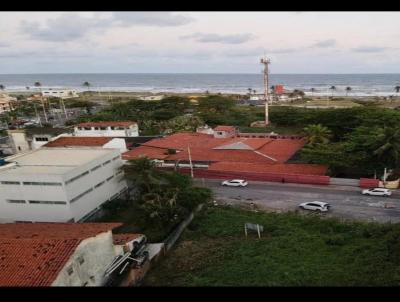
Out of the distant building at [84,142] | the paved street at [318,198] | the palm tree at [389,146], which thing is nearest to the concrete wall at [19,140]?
the distant building at [84,142]

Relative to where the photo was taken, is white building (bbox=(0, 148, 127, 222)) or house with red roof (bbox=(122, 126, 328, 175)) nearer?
white building (bbox=(0, 148, 127, 222))

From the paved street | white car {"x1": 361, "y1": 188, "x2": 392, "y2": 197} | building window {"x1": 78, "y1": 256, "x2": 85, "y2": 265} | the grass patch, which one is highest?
building window {"x1": 78, "y1": 256, "x2": 85, "y2": 265}

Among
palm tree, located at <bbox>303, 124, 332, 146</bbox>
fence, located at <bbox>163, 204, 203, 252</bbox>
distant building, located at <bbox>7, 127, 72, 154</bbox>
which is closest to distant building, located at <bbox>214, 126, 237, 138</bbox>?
palm tree, located at <bbox>303, 124, 332, 146</bbox>

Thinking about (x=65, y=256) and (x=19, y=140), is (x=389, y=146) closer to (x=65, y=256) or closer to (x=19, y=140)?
(x=65, y=256)

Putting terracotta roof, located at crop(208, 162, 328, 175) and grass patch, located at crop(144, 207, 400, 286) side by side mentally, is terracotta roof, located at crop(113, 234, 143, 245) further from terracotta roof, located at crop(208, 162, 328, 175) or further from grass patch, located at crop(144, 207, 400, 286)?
terracotta roof, located at crop(208, 162, 328, 175)

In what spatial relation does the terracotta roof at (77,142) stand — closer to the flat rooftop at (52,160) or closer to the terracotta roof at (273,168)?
the flat rooftop at (52,160)

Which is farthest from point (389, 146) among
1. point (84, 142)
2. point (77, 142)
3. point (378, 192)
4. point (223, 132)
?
point (77, 142)
